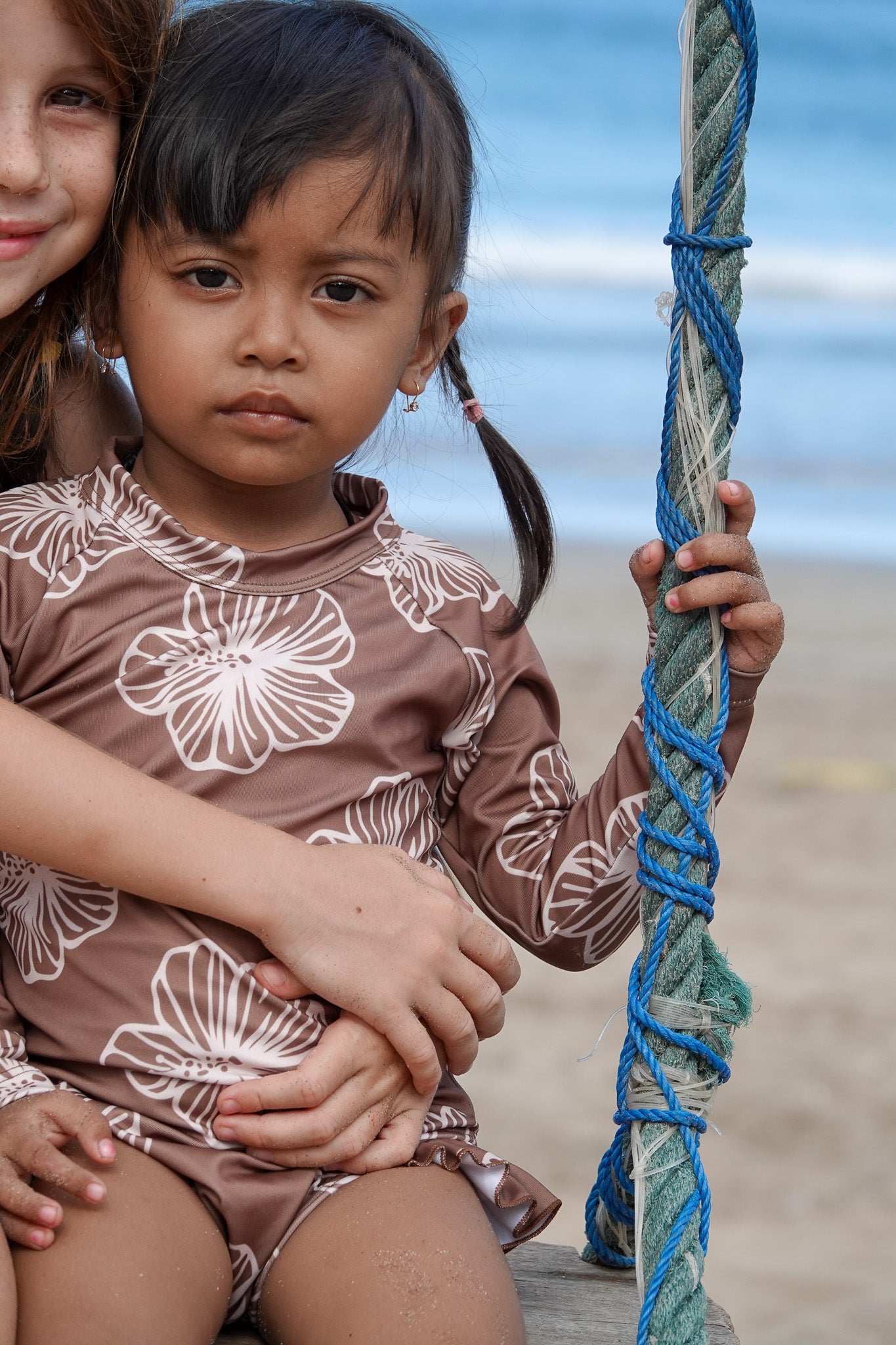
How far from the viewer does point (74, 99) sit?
149 cm

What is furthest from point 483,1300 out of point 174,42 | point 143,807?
point 174,42

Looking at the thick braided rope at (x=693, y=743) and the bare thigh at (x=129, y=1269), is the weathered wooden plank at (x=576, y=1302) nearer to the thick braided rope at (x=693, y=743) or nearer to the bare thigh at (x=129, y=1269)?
the thick braided rope at (x=693, y=743)

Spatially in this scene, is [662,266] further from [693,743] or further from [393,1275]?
[393,1275]

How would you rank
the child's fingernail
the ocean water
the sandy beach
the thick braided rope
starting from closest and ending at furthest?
the thick braided rope → the child's fingernail → the sandy beach → the ocean water

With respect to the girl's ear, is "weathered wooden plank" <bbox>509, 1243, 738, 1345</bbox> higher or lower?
lower

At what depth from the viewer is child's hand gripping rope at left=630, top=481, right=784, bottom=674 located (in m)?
1.31

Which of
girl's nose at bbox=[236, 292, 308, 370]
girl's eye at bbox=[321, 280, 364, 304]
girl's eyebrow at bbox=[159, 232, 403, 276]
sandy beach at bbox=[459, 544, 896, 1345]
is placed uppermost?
girl's eyebrow at bbox=[159, 232, 403, 276]

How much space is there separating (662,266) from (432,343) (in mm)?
15038

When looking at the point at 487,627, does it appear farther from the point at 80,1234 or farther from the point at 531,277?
the point at 531,277

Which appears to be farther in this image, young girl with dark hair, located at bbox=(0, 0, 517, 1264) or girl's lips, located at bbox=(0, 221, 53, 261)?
girl's lips, located at bbox=(0, 221, 53, 261)

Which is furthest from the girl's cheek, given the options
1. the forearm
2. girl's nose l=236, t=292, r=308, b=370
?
the forearm

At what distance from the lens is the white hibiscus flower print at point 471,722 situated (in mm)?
1579

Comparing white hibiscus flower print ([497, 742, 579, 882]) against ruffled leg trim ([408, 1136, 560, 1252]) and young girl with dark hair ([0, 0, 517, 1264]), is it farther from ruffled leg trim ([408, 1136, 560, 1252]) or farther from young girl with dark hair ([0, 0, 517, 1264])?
ruffled leg trim ([408, 1136, 560, 1252])

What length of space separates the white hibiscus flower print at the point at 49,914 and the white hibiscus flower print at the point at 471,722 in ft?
1.29
